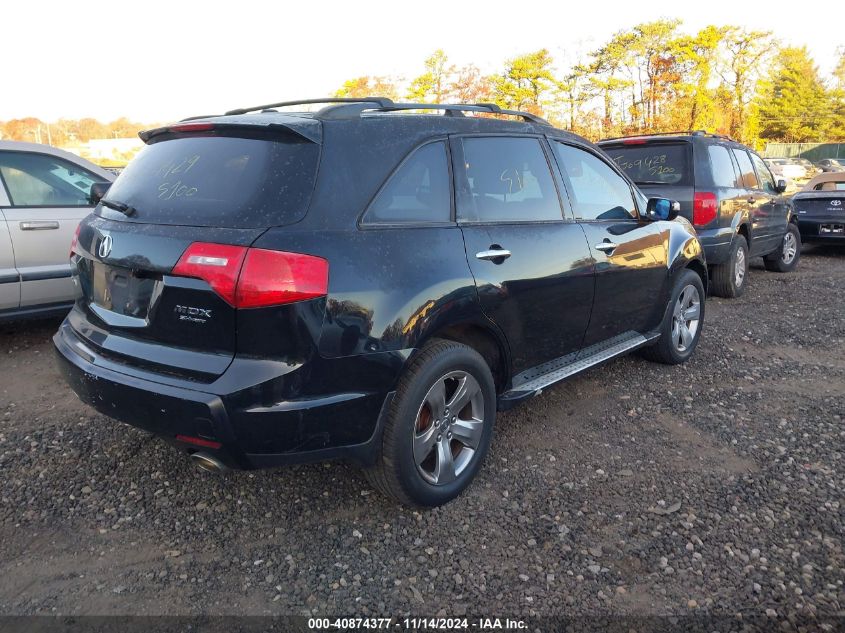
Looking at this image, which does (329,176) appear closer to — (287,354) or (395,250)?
(395,250)

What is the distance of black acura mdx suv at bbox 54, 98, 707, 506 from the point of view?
2354mm

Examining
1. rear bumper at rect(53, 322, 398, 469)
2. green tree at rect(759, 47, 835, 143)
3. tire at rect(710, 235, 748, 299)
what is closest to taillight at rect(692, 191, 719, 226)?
tire at rect(710, 235, 748, 299)

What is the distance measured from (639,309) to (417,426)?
216 centimetres

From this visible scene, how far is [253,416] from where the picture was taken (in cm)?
233

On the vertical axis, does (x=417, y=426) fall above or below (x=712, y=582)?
above

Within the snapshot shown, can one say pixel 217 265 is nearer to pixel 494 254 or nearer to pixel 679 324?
pixel 494 254

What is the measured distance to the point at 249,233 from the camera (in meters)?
2.37

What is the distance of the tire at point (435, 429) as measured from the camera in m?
2.68

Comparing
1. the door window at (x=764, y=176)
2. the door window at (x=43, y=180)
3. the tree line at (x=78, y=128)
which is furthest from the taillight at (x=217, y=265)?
the tree line at (x=78, y=128)

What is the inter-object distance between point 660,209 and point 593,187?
0.67 m

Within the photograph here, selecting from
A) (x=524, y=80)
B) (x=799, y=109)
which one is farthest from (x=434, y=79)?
(x=799, y=109)

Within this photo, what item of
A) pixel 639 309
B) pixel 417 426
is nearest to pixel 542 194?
pixel 639 309

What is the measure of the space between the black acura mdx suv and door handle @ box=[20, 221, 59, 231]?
2419 mm

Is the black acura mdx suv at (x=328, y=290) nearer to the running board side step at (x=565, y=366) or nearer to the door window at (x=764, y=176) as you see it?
the running board side step at (x=565, y=366)
